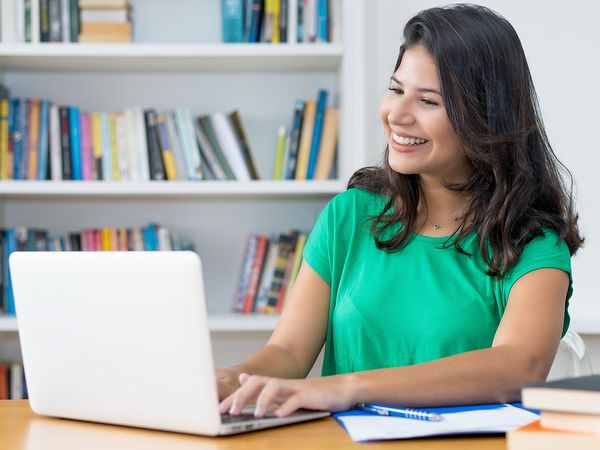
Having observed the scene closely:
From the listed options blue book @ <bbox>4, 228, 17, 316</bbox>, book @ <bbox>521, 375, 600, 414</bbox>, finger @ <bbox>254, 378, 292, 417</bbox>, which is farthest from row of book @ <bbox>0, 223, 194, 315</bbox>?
book @ <bbox>521, 375, 600, 414</bbox>

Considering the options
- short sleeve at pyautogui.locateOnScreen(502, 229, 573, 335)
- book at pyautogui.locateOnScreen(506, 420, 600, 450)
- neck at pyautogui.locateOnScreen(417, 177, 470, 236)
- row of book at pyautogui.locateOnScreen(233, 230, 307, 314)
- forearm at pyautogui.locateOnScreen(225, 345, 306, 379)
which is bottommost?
row of book at pyautogui.locateOnScreen(233, 230, 307, 314)

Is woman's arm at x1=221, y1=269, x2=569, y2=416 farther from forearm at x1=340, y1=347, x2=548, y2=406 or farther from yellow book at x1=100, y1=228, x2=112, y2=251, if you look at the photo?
yellow book at x1=100, y1=228, x2=112, y2=251

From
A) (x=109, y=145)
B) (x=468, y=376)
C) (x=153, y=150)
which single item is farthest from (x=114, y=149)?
(x=468, y=376)

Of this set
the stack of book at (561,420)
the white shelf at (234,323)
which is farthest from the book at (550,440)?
the white shelf at (234,323)

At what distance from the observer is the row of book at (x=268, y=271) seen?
291 cm

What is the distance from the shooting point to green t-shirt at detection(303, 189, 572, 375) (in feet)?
5.01

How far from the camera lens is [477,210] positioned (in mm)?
1635

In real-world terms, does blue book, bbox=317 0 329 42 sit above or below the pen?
above

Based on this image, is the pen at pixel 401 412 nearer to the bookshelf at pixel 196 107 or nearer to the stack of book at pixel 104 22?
the bookshelf at pixel 196 107

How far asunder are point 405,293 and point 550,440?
28.2 inches

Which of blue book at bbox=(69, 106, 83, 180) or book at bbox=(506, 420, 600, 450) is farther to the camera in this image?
blue book at bbox=(69, 106, 83, 180)

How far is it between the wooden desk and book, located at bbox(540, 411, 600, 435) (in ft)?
0.26

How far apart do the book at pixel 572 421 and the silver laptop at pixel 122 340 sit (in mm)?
317

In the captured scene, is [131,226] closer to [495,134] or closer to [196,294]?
[495,134]
